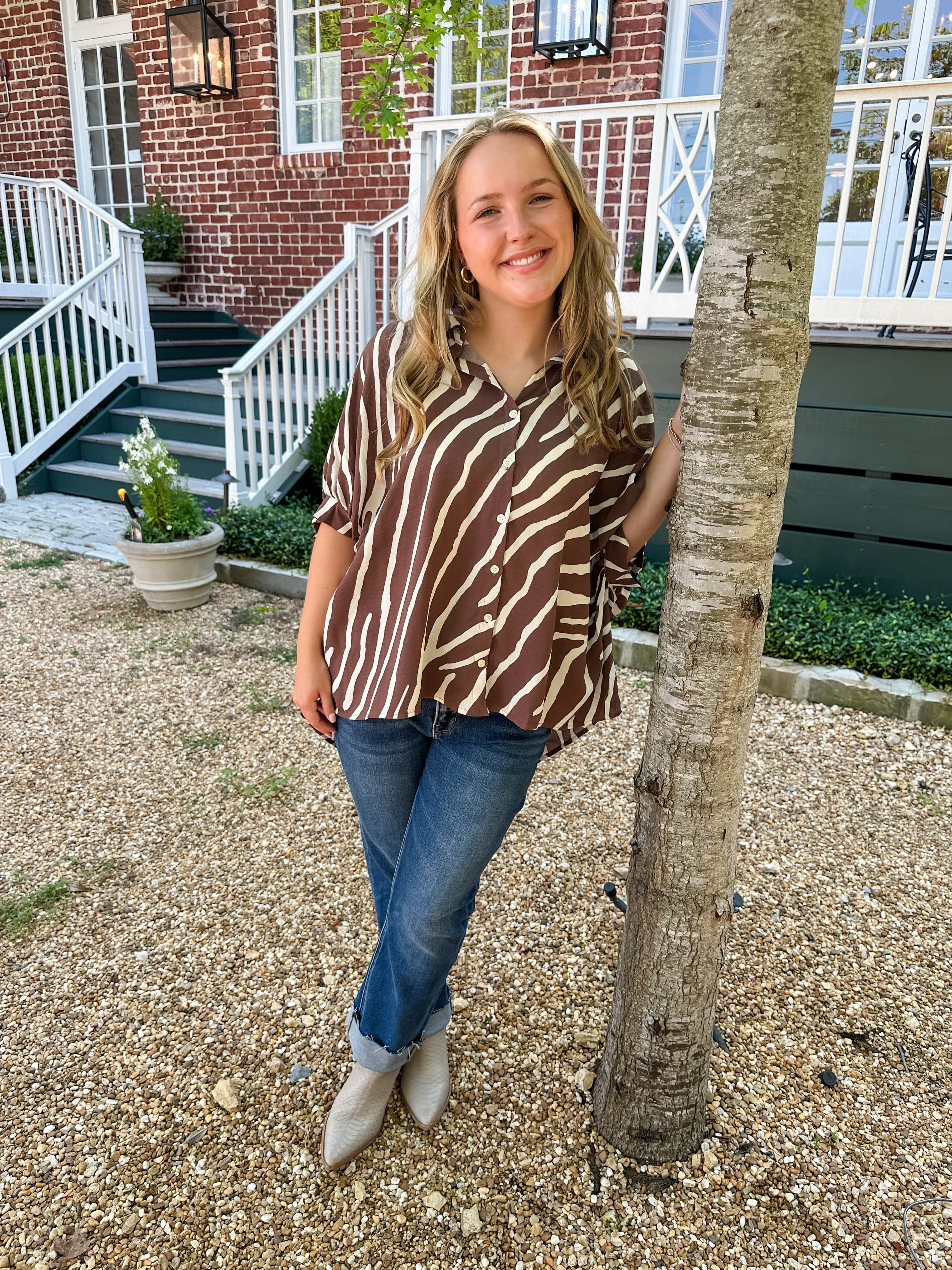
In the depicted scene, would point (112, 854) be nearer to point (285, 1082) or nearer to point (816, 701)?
point (285, 1082)

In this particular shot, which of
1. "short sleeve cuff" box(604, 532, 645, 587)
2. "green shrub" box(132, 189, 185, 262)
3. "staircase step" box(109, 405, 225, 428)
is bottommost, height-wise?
"staircase step" box(109, 405, 225, 428)

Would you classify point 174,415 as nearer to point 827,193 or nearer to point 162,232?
point 162,232

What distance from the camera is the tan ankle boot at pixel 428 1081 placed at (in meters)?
1.70

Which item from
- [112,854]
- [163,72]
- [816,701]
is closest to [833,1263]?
[112,854]

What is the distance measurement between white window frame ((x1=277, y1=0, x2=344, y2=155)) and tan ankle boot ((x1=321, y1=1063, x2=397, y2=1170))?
762cm

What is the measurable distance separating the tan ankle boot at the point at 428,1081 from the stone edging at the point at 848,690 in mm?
1960

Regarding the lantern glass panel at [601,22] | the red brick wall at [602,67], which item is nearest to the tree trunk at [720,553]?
the red brick wall at [602,67]

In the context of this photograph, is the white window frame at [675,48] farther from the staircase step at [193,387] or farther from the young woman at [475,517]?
the young woman at [475,517]

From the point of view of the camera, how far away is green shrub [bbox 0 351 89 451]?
674cm

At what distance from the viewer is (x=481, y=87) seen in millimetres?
6707

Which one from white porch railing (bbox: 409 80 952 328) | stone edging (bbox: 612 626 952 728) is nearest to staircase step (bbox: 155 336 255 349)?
white porch railing (bbox: 409 80 952 328)

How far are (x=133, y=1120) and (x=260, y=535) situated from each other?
385 centimetres

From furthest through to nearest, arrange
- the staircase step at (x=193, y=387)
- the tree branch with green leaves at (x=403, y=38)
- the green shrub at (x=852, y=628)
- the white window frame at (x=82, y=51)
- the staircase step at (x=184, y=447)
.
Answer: the white window frame at (x=82, y=51) → the staircase step at (x=193, y=387) → the staircase step at (x=184, y=447) → the green shrub at (x=852, y=628) → the tree branch with green leaves at (x=403, y=38)

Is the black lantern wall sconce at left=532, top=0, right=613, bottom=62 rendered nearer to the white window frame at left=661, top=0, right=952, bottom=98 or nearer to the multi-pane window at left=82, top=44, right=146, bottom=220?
the white window frame at left=661, top=0, right=952, bottom=98
